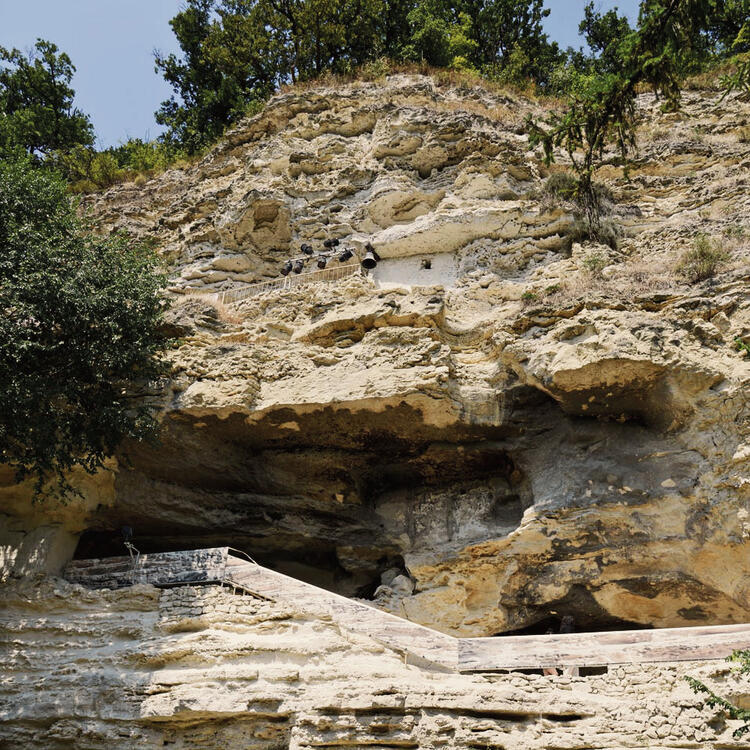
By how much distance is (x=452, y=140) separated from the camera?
15.4 metres

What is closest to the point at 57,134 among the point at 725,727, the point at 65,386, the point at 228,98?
the point at 228,98

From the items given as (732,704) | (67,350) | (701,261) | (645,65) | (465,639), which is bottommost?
(732,704)

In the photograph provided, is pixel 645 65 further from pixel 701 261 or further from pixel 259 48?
pixel 259 48

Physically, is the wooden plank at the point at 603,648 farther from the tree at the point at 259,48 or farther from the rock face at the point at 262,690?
the tree at the point at 259,48

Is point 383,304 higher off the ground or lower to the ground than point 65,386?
higher

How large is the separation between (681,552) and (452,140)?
9.39 meters

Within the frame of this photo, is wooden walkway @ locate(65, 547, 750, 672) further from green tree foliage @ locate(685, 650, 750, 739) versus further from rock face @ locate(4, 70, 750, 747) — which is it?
rock face @ locate(4, 70, 750, 747)

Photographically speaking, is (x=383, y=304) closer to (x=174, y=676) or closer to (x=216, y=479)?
(x=216, y=479)

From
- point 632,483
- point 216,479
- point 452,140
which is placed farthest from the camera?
point 452,140

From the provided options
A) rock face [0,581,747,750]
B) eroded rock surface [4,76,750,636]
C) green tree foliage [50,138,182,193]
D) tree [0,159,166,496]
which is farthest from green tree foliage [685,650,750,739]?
green tree foliage [50,138,182,193]

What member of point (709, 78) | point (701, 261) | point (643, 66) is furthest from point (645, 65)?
point (709, 78)

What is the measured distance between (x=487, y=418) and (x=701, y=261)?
3.50 m

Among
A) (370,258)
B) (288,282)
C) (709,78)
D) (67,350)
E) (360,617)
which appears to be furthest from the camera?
(709,78)

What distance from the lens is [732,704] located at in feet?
22.0
